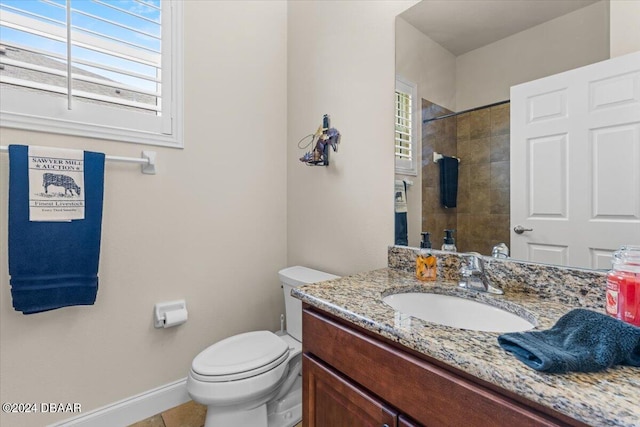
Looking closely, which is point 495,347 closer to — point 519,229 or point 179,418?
point 519,229

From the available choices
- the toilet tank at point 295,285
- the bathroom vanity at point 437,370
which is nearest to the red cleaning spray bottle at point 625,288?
the bathroom vanity at point 437,370

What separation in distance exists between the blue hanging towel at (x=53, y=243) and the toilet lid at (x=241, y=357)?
22.7 inches

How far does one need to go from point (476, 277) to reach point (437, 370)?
50 cm

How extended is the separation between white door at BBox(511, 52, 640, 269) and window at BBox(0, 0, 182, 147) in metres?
1.59

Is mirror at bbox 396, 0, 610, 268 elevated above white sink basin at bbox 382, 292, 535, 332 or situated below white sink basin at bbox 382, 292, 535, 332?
above

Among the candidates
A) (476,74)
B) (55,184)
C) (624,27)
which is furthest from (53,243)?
(624,27)

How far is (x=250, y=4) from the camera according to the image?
187 cm

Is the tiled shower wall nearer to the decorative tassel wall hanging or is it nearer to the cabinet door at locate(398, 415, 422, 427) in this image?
the decorative tassel wall hanging

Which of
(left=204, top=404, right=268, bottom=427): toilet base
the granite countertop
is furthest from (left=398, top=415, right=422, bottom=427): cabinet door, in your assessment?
(left=204, top=404, right=268, bottom=427): toilet base

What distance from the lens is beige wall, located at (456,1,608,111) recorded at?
2.93 feet

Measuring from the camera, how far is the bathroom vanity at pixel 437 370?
18.4 inches

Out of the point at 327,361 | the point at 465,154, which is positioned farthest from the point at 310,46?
the point at 327,361

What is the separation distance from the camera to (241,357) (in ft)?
4.33

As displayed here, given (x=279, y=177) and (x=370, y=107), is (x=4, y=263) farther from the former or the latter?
(x=370, y=107)
